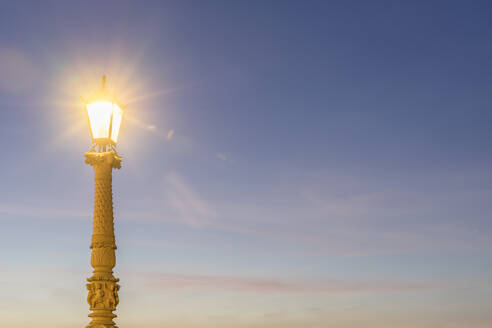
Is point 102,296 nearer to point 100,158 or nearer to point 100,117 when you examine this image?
point 100,158

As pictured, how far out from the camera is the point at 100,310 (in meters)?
18.8

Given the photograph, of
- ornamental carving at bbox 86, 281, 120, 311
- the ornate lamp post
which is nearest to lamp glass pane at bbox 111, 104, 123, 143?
the ornate lamp post

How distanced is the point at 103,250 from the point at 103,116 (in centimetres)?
381

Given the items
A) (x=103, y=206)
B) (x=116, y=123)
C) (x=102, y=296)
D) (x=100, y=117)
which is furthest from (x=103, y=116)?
(x=102, y=296)

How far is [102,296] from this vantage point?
61.9 ft

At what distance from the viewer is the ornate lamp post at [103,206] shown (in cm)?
1888

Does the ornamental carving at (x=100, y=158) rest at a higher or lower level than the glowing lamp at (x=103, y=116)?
lower

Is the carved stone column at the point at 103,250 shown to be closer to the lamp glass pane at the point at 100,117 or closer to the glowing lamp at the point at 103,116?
the glowing lamp at the point at 103,116

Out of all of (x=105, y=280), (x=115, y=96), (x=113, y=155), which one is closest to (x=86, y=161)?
(x=113, y=155)

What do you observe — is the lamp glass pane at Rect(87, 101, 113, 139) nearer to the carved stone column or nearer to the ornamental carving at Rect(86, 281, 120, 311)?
the carved stone column

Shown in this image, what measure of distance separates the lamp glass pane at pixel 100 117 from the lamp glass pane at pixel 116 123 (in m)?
0.16

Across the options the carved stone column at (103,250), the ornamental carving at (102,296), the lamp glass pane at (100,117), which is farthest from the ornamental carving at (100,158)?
the ornamental carving at (102,296)

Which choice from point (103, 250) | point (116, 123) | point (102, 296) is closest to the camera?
point (102, 296)

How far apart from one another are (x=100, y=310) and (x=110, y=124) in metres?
5.23
